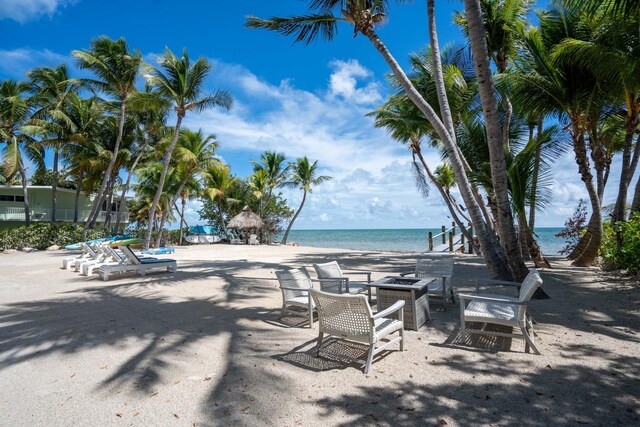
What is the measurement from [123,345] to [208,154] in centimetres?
2130

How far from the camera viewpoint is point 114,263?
10.1 m

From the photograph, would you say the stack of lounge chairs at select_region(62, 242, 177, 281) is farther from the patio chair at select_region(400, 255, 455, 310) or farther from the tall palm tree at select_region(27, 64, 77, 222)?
the tall palm tree at select_region(27, 64, 77, 222)

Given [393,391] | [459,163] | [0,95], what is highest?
[0,95]

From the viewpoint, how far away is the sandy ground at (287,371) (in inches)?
108

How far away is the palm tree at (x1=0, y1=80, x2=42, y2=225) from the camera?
20.5 meters

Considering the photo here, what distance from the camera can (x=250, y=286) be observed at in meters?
8.17

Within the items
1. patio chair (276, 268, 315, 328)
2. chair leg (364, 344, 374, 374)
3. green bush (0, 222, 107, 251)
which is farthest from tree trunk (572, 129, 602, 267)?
green bush (0, 222, 107, 251)

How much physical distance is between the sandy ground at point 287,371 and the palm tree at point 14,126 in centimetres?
1964

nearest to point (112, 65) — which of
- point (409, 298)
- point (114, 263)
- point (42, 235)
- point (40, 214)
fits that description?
point (42, 235)

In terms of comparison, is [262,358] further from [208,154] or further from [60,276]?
[208,154]

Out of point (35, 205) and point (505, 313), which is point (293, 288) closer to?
point (505, 313)

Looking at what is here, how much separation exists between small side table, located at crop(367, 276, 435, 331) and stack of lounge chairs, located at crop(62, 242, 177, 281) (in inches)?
282

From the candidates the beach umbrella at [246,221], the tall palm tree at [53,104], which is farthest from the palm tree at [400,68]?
the beach umbrella at [246,221]

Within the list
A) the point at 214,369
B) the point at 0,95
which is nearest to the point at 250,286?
the point at 214,369
